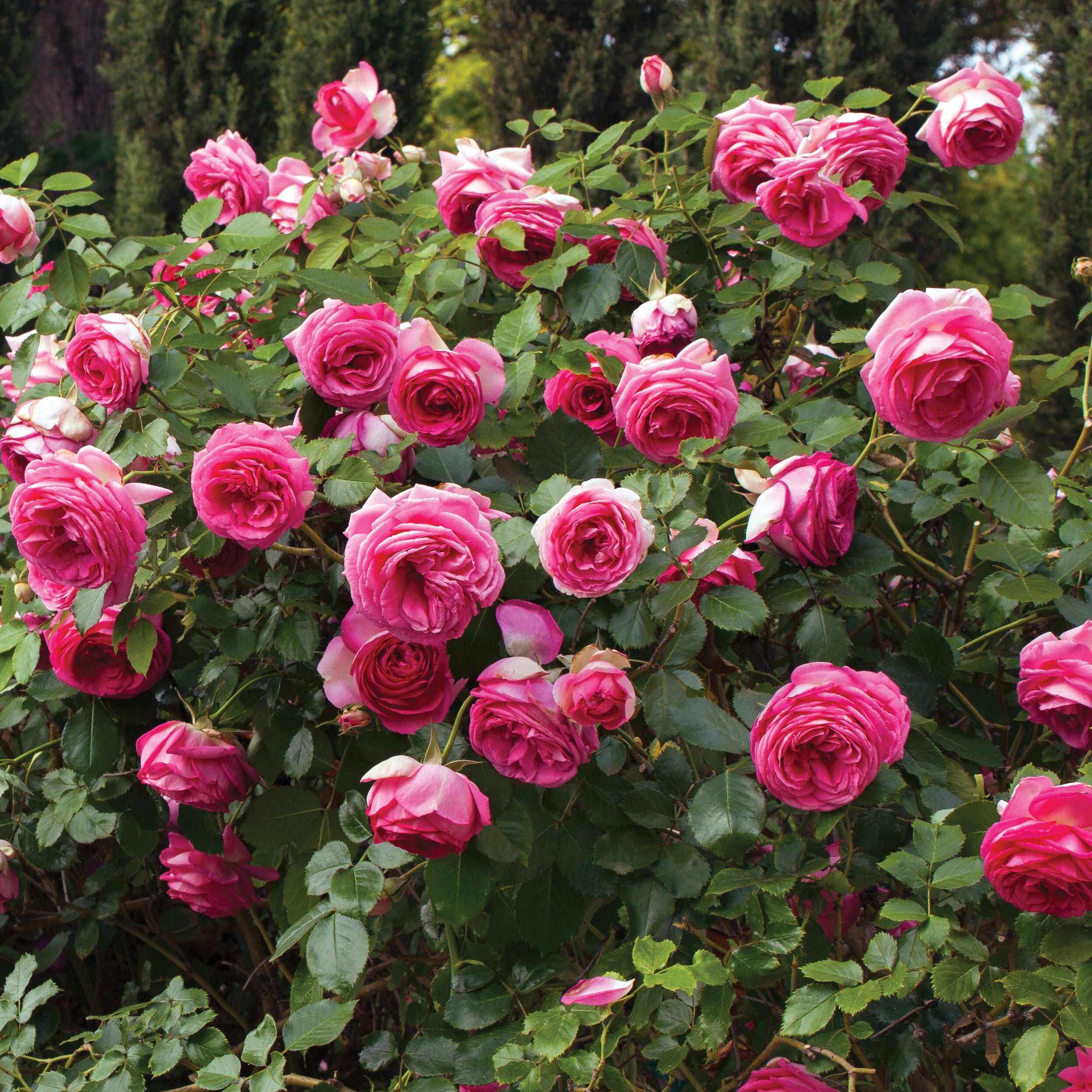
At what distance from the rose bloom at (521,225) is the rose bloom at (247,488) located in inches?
19.7

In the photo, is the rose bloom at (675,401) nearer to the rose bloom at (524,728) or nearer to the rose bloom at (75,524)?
the rose bloom at (524,728)

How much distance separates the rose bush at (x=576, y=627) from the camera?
1050 millimetres

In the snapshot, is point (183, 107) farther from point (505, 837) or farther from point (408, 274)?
point (505, 837)

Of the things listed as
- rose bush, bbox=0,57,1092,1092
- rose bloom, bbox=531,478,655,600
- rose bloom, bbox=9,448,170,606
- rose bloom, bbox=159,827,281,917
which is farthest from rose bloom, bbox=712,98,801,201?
rose bloom, bbox=159,827,281,917

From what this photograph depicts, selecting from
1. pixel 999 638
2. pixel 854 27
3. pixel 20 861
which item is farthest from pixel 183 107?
pixel 999 638

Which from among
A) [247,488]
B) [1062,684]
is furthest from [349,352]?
[1062,684]

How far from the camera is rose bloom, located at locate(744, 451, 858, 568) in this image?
43.7 inches

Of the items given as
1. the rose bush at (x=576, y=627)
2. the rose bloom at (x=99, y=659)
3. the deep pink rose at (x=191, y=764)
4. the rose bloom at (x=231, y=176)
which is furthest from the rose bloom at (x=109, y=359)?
the rose bloom at (x=231, y=176)

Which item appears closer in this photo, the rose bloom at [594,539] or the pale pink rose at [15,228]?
the rose bloom at [594,539]

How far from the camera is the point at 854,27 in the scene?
28.6 ft

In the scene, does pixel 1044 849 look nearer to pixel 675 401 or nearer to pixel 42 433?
pixel 675 401

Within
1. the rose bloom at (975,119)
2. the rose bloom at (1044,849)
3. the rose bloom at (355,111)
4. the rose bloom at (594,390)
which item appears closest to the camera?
the rose bloom at (1044,849)

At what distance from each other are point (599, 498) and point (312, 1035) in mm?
602

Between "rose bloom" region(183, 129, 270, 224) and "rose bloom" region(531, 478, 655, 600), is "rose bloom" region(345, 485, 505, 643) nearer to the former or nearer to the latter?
"rose bloom" region(531, 478, 655, 600)
